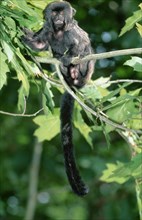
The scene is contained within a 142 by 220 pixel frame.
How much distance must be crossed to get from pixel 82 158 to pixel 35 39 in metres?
3.51

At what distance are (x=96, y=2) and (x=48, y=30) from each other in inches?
117

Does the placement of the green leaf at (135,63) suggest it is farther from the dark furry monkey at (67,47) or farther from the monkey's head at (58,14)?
the monkey's head at (58,14)

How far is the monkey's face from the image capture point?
126 inches

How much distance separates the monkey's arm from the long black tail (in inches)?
16.0

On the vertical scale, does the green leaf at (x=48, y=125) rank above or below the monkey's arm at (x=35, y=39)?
below

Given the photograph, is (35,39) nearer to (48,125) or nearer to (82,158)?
(48,125)

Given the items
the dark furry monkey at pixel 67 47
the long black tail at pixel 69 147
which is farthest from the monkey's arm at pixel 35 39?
the long black tail at pixel 69 147

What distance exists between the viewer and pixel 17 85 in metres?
6.46

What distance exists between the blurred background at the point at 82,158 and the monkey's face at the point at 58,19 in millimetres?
2267

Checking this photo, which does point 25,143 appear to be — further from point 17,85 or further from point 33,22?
point 33,22

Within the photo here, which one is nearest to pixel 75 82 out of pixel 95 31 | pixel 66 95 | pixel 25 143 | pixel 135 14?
pixel 66 95

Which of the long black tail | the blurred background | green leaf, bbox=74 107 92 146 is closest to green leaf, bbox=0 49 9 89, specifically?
the long black tail

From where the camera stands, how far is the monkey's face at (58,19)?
3.20 metres

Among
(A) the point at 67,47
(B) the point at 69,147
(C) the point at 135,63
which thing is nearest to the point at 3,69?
(C) the point at 135,63
